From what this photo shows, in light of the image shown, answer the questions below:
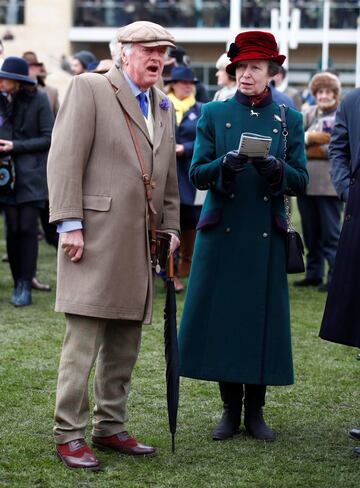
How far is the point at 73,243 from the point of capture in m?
5.05

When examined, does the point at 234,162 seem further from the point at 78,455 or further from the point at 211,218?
the point at 78,455

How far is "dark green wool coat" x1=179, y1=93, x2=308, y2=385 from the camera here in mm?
5641

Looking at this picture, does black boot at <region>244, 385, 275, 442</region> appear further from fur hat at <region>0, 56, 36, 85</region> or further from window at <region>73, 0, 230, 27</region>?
window at <region>73, 0, 230, 27</region>

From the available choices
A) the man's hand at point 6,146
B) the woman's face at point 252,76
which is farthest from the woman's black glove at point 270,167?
the man's hand at point 6,146

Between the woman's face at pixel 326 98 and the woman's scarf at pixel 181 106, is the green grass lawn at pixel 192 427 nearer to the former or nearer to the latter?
the woman's scarf at pixel 181 106

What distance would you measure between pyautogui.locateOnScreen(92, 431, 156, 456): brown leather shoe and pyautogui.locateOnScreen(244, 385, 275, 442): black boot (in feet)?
2.02

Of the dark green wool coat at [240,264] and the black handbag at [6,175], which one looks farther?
the black handbag at [6,175]

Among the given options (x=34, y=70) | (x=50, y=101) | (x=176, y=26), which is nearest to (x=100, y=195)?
(x=50, y=101)

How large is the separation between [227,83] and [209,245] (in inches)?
180

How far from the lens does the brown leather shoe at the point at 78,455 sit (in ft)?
Answer: 16.9

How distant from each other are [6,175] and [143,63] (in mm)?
4304

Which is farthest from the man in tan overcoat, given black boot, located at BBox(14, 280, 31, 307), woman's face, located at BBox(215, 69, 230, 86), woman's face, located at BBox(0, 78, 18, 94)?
woman's face, located at BBox(215, 69, 230, 86)

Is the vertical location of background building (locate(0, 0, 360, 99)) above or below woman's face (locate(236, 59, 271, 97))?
above

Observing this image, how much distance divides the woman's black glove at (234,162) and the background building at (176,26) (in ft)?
112
